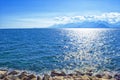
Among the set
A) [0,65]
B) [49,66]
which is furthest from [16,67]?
[49,66]

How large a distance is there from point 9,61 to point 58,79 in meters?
20.2

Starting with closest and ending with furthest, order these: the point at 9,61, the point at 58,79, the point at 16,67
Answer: the point at 58,79 → the point at 16,67 → the point at 9,61

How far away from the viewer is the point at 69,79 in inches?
957

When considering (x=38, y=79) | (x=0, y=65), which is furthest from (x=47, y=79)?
(x=0, y=65)

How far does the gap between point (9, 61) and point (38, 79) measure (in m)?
17.8

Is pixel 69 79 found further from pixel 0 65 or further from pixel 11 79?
pixel 0 65

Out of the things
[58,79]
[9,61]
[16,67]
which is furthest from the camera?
[9,61]

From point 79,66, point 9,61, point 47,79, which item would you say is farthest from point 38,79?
point 9,61

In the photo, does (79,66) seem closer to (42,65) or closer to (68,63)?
(68,63)

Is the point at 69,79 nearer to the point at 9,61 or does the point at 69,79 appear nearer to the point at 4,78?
the point at 4,78

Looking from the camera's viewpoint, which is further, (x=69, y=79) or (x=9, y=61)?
(x=9, y=61)

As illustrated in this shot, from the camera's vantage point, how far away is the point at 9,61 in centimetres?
4159

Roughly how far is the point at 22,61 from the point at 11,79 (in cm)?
1794

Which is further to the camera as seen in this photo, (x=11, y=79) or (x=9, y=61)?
(x=9, y=61)
